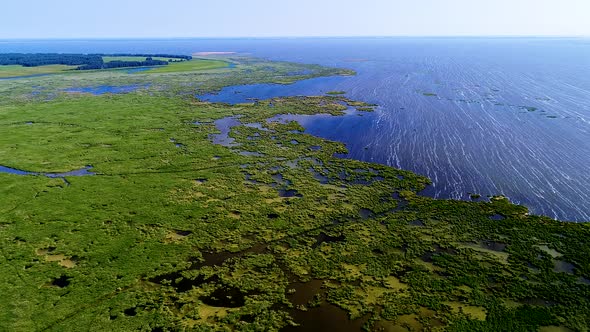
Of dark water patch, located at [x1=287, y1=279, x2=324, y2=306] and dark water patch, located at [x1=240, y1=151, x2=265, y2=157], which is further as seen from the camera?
dark water patch, located at [x1=240, y1=151, x2=265, y2=157]

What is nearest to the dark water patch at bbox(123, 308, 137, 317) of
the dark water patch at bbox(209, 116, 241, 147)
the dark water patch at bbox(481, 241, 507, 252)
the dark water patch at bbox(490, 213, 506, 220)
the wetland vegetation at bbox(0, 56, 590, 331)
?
the wetland vegetation at bbox(0, 56, 590, 331)

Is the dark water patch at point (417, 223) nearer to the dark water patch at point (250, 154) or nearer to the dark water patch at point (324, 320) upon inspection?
the dark water patch at point (324, 320)

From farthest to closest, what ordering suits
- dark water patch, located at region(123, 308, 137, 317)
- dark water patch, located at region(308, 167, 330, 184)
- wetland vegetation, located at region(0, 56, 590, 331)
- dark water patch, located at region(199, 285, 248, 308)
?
1. dark water patch, located at region(308, 167, 330, 184)
2. dark water patch, located at region(199, 285, 248, 308)
3. wetland vegetation, located at region(0, 56, 590, 331)
4. dark water patch, located at region(123, 308, 137, 317)

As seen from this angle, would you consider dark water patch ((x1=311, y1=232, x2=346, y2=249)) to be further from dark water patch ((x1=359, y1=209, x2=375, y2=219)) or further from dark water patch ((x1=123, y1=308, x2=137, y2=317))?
dark water patch ((x1=123, y1=308, x2=137, y2=317))

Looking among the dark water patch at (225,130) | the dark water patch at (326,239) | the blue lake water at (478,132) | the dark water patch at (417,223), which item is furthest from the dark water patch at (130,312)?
the dark water patch at (225,130)

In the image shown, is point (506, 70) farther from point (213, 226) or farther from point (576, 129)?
point (213, 226)

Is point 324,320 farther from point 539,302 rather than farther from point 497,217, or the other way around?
point 497,217

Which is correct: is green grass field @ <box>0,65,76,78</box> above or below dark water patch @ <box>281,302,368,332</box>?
above
